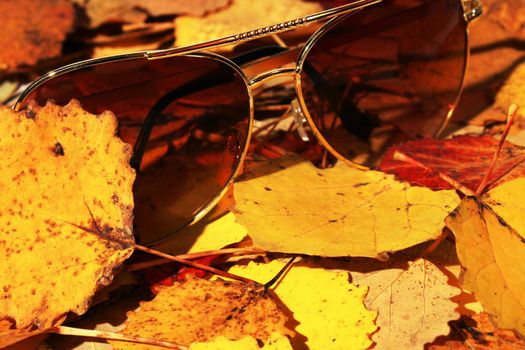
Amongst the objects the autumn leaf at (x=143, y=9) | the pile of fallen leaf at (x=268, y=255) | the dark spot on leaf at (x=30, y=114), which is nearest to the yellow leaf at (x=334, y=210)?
the pile of fallen leaf at (x=268, y=255)

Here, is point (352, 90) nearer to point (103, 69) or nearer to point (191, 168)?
point (191, 168)

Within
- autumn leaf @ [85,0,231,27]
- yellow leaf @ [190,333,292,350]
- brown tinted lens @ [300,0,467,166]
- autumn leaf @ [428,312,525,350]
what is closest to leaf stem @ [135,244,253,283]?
yellow leaf @ [190,333,292,350]

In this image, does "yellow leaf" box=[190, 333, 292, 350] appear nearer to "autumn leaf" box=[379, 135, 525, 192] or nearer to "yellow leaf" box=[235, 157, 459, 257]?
"yellow leaf" box=[235, 157, 459, 257]

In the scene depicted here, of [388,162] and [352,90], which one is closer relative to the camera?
[388,162]

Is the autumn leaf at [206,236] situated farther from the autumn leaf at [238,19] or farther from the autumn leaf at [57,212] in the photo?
the autumn leaf at [238,19]

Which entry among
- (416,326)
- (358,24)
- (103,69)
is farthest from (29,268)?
(358,24)

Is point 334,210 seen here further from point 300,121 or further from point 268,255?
point 300,121
